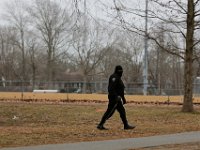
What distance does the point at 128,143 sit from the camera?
1140cm

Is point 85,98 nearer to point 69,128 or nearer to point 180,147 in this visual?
point 69,128

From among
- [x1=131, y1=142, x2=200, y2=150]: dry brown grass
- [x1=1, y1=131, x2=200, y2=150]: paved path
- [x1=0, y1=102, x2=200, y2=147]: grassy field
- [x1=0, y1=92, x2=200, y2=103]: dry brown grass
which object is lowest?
[x1=131, y1=142, x2=200, y2=150]: dry brown grass

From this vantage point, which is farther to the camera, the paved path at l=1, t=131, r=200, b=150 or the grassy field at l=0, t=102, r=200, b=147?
the grassy field at l=0, t=102, r=200, b=147

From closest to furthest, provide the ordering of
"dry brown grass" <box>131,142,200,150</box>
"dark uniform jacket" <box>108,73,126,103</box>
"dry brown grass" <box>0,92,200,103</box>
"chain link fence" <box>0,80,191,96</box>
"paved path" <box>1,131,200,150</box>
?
"paved path" <box>1,131,200,150</box>, "dry brown grass" <box>131,142,200,150</box>, "dark uniform jacket" <box>108,73,126,103</box>, "dry brown grass" <box>0,92,200,103</box>, "chain link fence" <box>0,80,191,96</box>

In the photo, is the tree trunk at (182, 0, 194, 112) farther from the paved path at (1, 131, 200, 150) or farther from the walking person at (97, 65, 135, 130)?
the paved path at (1, 131, 200, 150)

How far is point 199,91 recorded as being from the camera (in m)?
41.3

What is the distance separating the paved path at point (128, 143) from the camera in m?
10.6

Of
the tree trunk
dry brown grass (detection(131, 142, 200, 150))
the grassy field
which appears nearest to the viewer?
dry brown grass (detection(131, 142, 200, 150))

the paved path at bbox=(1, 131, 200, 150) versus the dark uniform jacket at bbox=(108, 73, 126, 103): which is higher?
the dark uniform jacket at bbox=(108, 73, 126, 103)

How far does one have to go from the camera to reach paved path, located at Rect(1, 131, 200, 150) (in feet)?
34.7

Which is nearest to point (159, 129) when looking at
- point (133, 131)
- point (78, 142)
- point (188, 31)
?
point (133, 131)

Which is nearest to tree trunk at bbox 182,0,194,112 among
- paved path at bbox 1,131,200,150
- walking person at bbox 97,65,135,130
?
walking person at bbox 97,65,135,130

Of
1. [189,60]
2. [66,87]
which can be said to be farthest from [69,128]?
[66,87]

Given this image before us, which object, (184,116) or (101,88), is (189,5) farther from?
(101,88)
